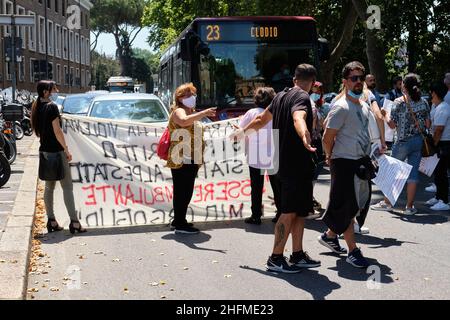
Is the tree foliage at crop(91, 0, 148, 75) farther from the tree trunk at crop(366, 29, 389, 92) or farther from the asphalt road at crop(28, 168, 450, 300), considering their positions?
the asphalt road at crop(28, 168, 450, 300)

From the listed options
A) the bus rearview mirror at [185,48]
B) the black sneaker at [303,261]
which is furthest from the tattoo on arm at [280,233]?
the bus rearview mirror at [185,48]

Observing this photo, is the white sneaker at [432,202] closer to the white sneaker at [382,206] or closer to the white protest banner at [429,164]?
the white protest banner at [429,164]

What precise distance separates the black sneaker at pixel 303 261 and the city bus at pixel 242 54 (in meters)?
6.56

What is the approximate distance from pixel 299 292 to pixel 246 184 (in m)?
3.38

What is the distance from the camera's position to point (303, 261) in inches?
243

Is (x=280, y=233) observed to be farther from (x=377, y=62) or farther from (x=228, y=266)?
(x=377, y=62)

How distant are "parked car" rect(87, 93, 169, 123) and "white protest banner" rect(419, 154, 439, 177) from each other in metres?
4.66

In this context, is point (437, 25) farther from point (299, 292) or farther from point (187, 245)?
point (299, 292)

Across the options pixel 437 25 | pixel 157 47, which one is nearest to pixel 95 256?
pixel 437 25

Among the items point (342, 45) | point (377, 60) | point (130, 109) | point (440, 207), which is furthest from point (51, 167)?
point (342, 45)

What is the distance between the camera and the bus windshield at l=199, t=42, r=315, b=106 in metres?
12.7

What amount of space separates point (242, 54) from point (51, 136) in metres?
5.95
